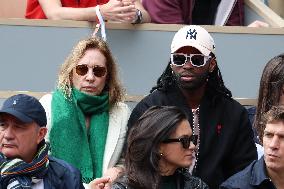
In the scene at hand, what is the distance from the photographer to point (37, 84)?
6.80 meters

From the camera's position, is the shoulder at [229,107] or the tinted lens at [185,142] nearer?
the tinted lens at [185,142]

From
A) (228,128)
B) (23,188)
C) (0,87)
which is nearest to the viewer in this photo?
(23,188)

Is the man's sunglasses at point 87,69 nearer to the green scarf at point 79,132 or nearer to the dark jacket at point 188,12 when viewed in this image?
the green scarf at point 79,132

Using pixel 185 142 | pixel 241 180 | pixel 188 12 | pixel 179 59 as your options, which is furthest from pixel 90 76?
pixel 188 12

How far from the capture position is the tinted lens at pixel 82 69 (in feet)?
19.1

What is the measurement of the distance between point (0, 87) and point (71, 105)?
4.20ft

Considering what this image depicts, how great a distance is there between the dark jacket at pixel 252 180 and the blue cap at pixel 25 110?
115 centimetres

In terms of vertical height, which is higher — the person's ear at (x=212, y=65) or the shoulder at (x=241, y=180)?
the person's ear at (x=212, y=65)

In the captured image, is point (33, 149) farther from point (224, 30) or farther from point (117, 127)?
point (224, 30)

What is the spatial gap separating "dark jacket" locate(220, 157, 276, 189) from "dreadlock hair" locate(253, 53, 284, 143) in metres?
0.75

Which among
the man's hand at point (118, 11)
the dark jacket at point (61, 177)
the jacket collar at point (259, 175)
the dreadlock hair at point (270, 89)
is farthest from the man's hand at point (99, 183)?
the man's hand at point (118, 11)

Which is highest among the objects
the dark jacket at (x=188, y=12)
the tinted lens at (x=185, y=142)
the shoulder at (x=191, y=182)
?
the dark jacket at (x=188, y=12)

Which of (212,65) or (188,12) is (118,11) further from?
(212,65)

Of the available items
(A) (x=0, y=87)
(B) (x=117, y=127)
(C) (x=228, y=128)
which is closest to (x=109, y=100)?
(B) (x=117, y=127)
